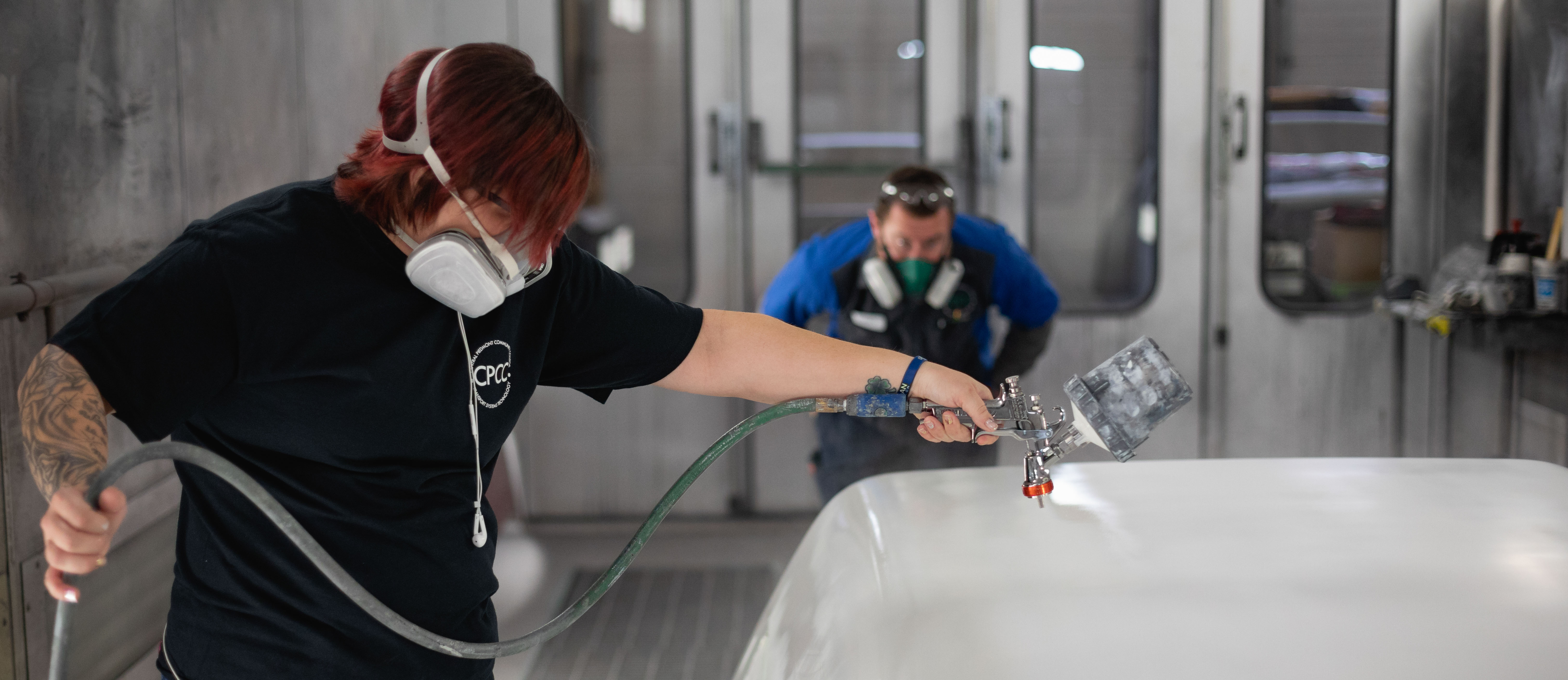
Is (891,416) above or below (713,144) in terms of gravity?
below

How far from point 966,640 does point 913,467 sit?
56.6 inches

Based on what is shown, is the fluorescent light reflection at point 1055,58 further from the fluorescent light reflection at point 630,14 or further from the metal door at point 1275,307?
the fluorescent light reflection at point 630,14

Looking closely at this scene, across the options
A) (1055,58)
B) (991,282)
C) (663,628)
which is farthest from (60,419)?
(1055,58)

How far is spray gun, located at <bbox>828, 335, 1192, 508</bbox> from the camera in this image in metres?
1.14

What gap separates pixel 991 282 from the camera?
248 cm

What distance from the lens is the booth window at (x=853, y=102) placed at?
10.8ft

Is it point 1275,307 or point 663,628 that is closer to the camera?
point 663,628

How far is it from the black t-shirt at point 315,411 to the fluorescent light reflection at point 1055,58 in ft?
7.92

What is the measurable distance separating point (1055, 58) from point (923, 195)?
1.18 meters

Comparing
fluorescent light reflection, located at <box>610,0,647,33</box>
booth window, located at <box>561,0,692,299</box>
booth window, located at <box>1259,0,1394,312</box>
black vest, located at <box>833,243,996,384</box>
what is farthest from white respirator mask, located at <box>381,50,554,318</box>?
booth window, located at <box>1259,0,1394,312</box>

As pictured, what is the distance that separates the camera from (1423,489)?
1.44 metres

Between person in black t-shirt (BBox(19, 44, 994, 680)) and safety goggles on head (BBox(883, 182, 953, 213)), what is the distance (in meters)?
1.30

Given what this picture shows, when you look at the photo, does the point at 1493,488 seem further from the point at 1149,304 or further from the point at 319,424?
the point at 1149,304

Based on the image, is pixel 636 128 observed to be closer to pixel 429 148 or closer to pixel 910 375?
pixel 910 375
